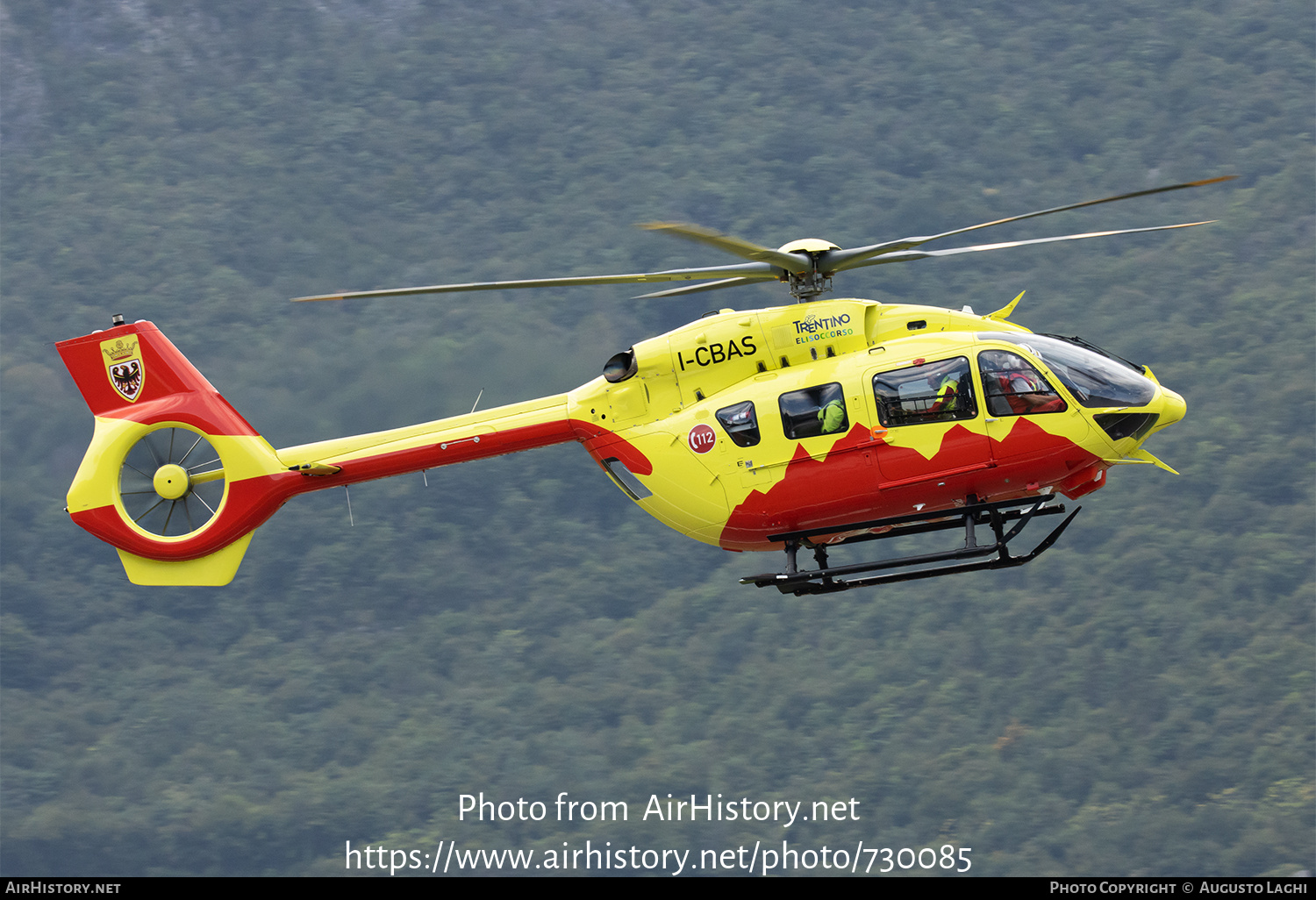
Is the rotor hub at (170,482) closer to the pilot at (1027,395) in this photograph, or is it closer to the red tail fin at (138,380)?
the red tail fin at (138,380)

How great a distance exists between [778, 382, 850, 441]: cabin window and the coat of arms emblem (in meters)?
6.42

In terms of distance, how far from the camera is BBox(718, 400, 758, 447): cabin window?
14195mm

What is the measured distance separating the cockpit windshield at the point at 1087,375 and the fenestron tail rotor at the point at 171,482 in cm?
743

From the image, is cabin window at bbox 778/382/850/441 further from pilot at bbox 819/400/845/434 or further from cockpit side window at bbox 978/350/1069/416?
cockpit side window at bbox 978/350/1069/416

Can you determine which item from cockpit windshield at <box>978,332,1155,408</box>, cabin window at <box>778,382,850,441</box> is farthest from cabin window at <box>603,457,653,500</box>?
cockpit windshield at <box>978,332,1155,408</box>

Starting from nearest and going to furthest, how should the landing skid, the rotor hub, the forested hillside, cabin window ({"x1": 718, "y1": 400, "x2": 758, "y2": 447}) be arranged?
the landing skid
cabin window ({"x1": 718, "y1": 400, "x2": 758, "y2": 447})
the rotor hub
the forested hillside

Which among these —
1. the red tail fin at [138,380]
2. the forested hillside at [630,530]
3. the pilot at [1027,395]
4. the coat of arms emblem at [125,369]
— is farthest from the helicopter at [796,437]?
the forested hillside at [630,530]

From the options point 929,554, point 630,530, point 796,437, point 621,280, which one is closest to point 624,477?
point 796,437

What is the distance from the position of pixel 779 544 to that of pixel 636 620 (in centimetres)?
2821

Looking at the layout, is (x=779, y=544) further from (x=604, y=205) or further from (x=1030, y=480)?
(x=604, y=205)

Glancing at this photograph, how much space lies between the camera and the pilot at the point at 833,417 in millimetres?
13953

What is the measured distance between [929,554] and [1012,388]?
5.39 ft

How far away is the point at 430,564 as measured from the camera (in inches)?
1763

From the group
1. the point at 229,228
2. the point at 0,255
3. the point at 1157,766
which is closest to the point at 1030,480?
the point at 1157,766
